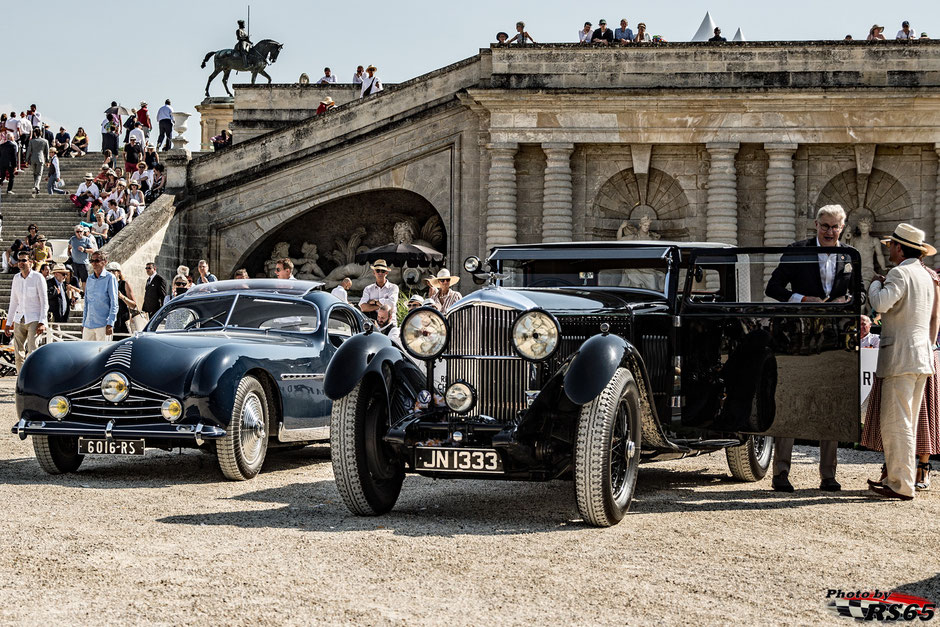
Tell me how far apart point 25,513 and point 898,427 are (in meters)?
6.01

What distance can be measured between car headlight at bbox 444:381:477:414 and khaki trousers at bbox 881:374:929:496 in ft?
10.8

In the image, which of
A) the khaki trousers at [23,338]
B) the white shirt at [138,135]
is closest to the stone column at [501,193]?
the khaki trousers at [23,338]

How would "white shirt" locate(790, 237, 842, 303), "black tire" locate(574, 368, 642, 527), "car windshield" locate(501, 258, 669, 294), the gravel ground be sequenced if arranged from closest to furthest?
the gravel ground
"black tire" locate(574, 368, 642, 527)
"white shirt" locate(790, 237, 842, 303)
"car windshield" locate(501, 258, 669, 294)

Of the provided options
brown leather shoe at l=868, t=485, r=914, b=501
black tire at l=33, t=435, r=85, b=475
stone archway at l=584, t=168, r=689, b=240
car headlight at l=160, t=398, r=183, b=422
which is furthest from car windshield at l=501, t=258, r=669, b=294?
stone archway at l=584, t=168, r=689, b=240

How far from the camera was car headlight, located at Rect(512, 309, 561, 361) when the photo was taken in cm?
732

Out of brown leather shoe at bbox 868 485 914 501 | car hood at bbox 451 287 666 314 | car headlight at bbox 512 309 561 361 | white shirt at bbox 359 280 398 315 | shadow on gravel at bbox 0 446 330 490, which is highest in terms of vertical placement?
white shirt at bbox 359 280 398 315

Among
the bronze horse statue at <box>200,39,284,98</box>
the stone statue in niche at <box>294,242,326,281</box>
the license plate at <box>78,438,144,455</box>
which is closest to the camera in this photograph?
the license plate at <box>78,438,144,455</box>

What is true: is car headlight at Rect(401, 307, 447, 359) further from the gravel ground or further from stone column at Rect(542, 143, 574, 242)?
stone column at Rect(542, 143, 574, 242)

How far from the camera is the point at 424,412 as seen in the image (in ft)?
25.1

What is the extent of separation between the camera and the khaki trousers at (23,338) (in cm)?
1652

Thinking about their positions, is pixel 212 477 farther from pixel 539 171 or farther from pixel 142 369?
pixel 539 171

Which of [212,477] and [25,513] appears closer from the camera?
[25,513]

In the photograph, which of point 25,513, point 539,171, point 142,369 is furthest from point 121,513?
point 539,171

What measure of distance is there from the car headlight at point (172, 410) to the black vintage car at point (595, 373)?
6.02 ft
